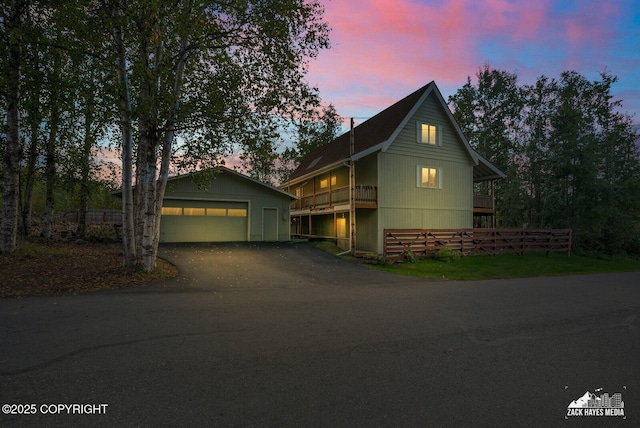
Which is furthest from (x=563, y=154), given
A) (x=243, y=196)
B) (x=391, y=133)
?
(x=243, y=196)

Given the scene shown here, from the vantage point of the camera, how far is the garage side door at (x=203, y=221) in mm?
19922

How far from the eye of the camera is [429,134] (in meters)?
20.9

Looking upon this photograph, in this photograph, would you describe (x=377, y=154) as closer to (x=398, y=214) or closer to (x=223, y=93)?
(x=398, y=214)

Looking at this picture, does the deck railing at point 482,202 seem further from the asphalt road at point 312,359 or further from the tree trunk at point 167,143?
the tree trunk at point 167,143

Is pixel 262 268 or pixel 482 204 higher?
pixel 482 204

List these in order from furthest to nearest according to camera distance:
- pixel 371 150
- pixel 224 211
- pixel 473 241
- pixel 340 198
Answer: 1. pixel 224 211
2. pixel 340 198
3. pixel 473 241
4. pixel 371 150

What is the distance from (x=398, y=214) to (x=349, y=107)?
949 cm

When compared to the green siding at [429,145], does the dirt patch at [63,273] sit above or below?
below

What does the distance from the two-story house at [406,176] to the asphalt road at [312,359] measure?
11.2 meters

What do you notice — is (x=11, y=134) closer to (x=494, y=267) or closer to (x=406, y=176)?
(x=406, y=176)

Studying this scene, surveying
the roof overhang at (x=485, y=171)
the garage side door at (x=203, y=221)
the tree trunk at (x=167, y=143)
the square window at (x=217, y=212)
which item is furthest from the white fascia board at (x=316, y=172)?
the tree trunk at (x=167, y=143)

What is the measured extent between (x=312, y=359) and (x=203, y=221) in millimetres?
17986

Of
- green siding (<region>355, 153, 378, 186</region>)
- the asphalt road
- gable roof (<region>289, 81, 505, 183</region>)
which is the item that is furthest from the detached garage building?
the asphalt road

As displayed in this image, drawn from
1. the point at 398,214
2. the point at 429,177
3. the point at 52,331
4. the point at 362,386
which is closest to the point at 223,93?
the point at 52,331
